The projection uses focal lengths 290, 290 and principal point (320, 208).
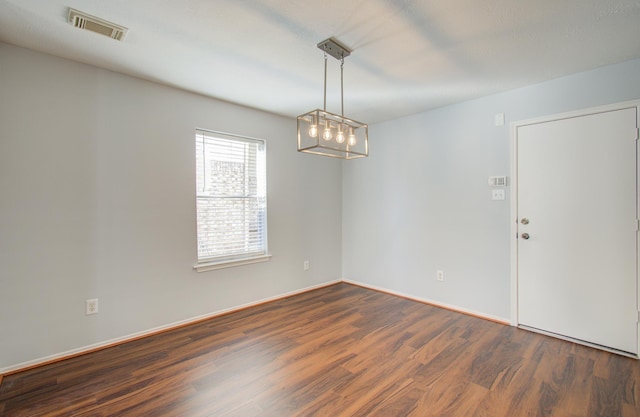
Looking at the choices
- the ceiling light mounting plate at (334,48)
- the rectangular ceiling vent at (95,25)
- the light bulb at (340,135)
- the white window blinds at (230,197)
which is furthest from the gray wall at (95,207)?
the light bulb at (340,135)

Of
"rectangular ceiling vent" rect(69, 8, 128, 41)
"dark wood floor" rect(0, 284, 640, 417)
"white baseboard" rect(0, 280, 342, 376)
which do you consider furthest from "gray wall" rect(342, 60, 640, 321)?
"rectangular ceiling vent" rect(69, 8, 128, 41)

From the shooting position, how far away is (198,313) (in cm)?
322

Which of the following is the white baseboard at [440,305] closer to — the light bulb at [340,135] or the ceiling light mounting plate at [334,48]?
the light bulb at [340,135]

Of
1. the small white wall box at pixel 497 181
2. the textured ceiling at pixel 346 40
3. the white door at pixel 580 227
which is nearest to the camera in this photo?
the textured ceiling at pixel 346 40

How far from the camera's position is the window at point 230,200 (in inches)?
129

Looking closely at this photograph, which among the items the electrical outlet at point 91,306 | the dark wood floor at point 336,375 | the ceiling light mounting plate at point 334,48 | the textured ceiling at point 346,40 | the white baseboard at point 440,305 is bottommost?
the dark wood floor at point 336,375

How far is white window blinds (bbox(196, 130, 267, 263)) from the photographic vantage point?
3.28 metres

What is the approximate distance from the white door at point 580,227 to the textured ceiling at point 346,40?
0.60 meters

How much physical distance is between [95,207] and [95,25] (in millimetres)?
1445

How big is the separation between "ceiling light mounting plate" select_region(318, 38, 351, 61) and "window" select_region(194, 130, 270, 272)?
67.7 inches

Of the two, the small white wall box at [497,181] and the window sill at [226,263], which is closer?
the small white wall box at [497,181]

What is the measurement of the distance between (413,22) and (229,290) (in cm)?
320

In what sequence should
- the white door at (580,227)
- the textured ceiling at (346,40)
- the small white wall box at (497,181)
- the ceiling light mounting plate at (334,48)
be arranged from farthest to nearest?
the small white wall box at (497,181) → the white door at (580,227) → the ceiling light mounting plate at (334,48) → the textured ceiling at (346,40)

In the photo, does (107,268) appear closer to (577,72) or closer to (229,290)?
(229,290)
